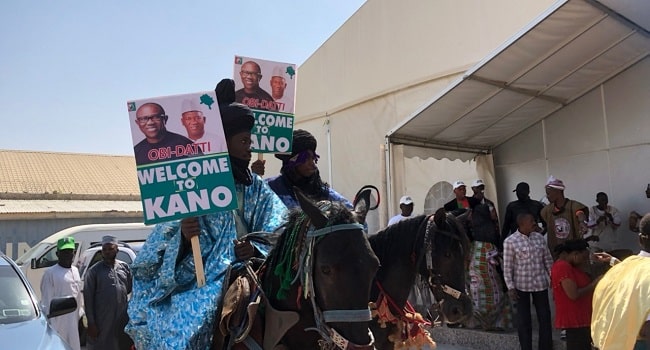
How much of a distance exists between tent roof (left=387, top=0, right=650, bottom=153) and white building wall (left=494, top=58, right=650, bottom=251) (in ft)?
0.64

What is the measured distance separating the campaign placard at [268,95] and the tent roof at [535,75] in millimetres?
2460

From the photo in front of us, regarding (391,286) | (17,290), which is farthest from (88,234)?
(391,286)

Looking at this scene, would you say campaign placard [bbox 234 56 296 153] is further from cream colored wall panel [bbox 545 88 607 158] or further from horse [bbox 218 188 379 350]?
cream colored wall panel [bbox 545 88 607 158]

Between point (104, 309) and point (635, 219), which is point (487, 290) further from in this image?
point (104, 309)

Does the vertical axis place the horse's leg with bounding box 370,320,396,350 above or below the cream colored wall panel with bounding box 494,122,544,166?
below

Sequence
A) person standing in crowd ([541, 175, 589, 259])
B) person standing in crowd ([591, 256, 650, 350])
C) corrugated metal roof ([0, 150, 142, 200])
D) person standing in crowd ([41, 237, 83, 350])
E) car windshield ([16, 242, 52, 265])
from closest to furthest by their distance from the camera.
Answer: person standing in crowd ([591, 256, 650, 350]), person standing in crowd ([41, 237, 83, 350]), person standing in crowd ([541, 175, 589, 259]), car windshield ([16, 242, 52, 265]), corrugated metal roof ([0, 150, 142, 200])

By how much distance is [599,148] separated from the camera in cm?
839

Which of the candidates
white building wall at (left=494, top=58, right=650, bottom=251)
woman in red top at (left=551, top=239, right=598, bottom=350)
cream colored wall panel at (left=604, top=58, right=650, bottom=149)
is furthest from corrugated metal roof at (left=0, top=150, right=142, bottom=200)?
woman in red top at (left=551, top=239, right=598, bottom=350)

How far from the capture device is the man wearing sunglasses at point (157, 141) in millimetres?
3260

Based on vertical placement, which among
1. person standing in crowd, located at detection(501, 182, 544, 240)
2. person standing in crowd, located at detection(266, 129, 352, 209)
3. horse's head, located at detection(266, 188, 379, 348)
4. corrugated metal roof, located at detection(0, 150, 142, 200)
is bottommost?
horse's head, located at detection(266, 188, 379, 348)

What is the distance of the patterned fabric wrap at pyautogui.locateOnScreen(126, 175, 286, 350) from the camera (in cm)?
298

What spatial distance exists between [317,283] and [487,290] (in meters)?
6.12

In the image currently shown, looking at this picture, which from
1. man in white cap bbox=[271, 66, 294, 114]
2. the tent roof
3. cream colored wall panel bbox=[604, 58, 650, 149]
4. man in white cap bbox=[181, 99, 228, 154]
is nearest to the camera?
man in white cap bbox=[181, 99, 228, 154]

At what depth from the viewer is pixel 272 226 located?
3.62 meters
